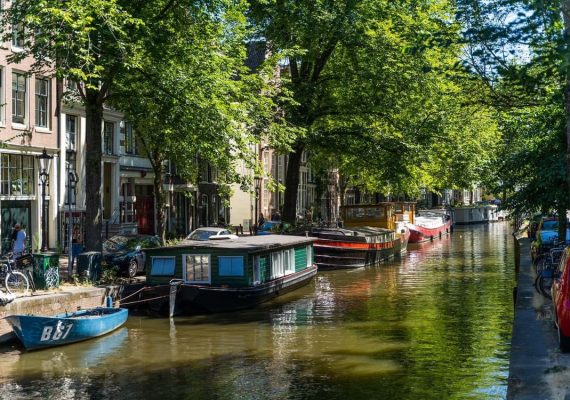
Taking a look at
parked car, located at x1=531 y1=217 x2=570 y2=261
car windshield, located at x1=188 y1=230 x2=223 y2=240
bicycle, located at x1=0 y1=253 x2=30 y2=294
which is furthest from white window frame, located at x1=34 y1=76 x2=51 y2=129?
parked car, located at x1=531 y1=217 x2=570 y2=261

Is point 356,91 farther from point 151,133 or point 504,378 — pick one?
point 504,378

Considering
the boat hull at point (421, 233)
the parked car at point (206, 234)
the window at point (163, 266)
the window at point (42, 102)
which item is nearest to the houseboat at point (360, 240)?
the parked car at point (206, 234)

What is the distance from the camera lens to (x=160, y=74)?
2303 cm

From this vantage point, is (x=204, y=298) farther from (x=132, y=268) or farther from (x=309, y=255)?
A: (x=309, y=255)

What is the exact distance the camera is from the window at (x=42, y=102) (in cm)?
3284

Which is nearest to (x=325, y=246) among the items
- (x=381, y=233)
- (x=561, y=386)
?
(x=381, y=233)

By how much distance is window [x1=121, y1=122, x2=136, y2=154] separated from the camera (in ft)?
134

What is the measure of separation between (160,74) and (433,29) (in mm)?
13014

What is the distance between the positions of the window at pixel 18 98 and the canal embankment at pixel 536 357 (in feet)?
71.5

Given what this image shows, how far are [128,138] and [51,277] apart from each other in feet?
71.0

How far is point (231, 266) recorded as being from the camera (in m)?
23.0

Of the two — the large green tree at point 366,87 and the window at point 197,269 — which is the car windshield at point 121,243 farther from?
the large green tree at point 366,87

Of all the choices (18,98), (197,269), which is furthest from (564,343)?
(18,98)

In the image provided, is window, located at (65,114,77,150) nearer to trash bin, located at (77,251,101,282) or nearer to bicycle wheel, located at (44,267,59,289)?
trash bin, located at (77,251,101,282)
